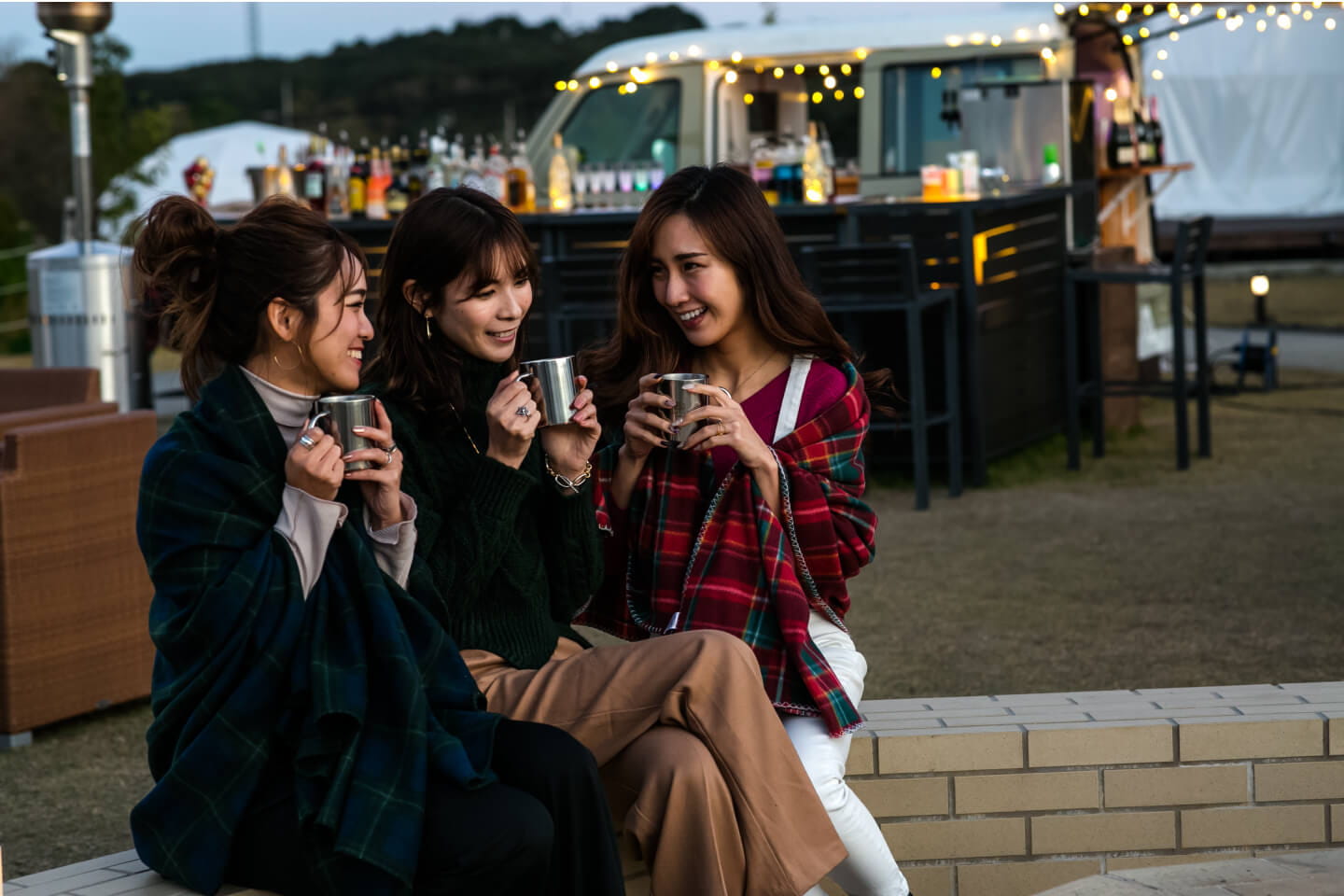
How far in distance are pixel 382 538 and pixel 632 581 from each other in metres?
0.57

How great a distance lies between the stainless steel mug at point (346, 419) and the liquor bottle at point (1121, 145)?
299 inches

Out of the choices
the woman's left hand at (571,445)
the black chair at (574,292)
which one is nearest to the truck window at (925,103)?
the black chair at (574,292)

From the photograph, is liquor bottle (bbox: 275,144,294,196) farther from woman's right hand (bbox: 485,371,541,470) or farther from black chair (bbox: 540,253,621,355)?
woman's right hand (bbox: 485,371,541,470)

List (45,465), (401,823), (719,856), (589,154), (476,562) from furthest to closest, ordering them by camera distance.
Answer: (589,154)
(45,465)
(476,562)
(719,856)
(401,823)

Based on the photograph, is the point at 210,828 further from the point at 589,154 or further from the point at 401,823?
the point at 589,154

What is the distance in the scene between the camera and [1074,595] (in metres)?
4.98

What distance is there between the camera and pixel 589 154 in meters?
8.85

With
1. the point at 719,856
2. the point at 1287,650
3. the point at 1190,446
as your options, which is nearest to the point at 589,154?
the point at 1190,446

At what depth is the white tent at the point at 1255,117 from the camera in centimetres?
1739

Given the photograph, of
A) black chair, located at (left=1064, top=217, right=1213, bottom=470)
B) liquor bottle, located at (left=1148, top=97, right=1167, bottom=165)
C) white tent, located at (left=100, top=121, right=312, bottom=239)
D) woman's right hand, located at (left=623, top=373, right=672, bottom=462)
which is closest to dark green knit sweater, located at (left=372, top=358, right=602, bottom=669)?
woman's right hand, located at (left=623, top=373, right=672, bottom=462)

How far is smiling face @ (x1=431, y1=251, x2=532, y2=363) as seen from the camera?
2264 mm

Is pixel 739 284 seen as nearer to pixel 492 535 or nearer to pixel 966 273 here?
pixel 492 535

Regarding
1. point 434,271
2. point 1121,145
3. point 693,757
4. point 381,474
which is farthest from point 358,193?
point 693,757

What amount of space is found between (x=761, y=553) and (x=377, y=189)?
5.79 metres
